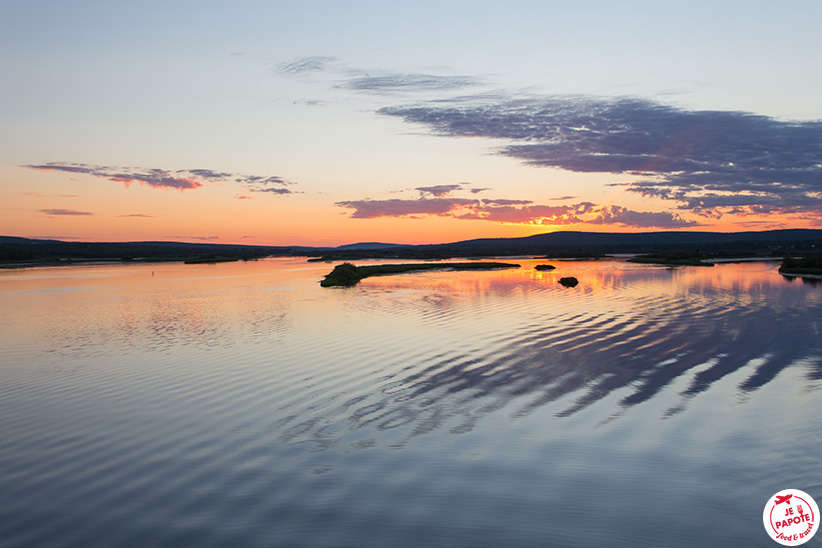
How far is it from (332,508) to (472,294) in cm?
2631

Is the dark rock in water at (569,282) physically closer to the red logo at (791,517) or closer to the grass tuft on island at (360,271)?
the grass tuft on island at (360,271)

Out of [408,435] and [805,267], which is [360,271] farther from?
[408,435]

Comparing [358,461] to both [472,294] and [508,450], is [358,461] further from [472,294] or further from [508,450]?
[472,294]

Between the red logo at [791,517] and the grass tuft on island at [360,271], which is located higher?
the grass tuft on island at [360,271]

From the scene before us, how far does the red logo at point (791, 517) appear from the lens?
216 inches

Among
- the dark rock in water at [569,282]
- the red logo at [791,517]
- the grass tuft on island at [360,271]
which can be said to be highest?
the grass tuft on island at [360,271]

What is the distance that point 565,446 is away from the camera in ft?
25.4

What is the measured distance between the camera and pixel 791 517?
5.77 metres

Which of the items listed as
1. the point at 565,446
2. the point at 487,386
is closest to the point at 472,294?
the point at 487,386

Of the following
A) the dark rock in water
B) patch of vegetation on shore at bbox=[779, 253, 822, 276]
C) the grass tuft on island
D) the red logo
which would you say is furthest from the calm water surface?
patch of vegetation on shore at bbox=[779, 253, 822, 276]

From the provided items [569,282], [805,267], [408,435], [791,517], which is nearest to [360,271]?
[569,282]

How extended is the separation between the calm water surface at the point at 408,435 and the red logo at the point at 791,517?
121 millimetres

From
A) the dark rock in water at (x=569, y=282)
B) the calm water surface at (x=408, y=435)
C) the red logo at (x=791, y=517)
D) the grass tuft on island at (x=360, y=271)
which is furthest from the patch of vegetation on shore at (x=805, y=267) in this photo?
the red logo at (x=791, y=517)

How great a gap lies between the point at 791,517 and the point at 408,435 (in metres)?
4.91
